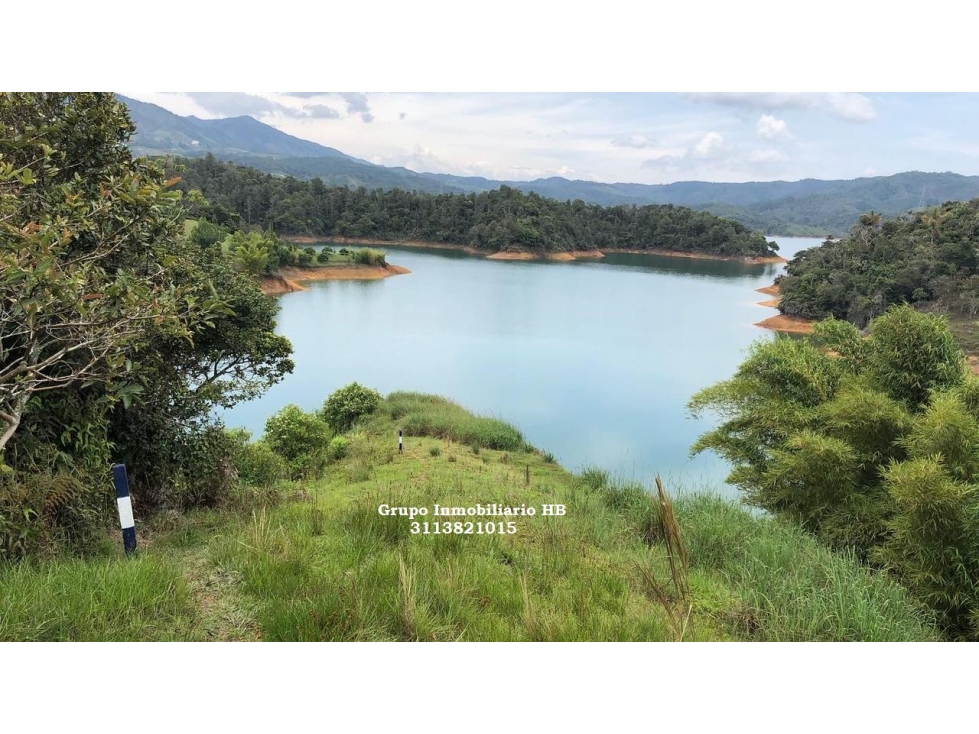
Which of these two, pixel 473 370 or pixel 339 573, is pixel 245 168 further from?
pixel 339 573

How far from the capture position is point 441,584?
2.11 m

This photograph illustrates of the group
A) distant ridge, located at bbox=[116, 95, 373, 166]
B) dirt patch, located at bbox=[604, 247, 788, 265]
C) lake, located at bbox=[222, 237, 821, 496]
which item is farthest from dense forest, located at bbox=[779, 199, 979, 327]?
dirt patch, located at bbox=[604, 247, 788, 265]

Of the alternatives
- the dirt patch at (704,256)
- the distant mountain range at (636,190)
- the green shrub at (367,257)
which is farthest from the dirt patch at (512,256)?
the green shrub at (367,257)

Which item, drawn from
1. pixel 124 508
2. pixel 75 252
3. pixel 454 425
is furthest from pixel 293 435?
pixel 124 508

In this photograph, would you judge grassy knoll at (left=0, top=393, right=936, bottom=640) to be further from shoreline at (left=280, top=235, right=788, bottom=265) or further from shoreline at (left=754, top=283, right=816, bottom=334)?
shoreline at (left=280, top=235, right=788, bottom=265)

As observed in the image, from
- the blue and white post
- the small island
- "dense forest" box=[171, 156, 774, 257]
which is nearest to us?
the blue and white post

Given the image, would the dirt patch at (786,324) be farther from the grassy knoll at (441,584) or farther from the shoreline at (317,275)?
the shoreline at (317,275)

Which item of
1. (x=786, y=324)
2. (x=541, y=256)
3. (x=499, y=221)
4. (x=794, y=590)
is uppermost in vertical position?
(x=499, y=221)

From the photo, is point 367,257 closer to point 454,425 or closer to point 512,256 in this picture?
point 512,256

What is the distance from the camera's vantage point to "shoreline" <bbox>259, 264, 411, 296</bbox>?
16172 millimetres

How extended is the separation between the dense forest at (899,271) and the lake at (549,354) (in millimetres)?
1695

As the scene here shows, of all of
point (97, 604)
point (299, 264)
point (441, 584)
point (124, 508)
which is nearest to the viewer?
point (97, 604)

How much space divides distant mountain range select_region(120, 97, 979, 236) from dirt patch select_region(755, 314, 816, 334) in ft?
11.2

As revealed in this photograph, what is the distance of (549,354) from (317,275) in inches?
437
